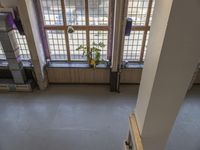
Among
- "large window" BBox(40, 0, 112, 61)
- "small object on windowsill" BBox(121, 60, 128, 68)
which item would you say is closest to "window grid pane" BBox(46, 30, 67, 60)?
"large window" BBox(40, 0, 112, 61)

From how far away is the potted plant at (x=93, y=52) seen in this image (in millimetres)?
5071

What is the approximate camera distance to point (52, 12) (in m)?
4.74

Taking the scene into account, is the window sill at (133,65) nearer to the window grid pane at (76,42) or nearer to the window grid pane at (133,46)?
the window grid pane at (133,46)

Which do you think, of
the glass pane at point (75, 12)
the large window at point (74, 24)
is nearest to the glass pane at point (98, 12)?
the large window at point (74, 24)

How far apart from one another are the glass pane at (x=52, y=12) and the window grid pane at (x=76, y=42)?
53cm

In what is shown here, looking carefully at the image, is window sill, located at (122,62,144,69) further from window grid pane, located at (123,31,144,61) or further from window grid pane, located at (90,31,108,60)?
window grid pane, located at (90,31,108,60)

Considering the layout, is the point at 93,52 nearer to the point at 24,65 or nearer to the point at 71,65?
the point at 71,65

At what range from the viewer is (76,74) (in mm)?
5449

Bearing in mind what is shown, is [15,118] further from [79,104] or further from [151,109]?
[151,109]

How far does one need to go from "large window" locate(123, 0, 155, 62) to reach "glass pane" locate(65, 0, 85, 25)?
1280 millimetres

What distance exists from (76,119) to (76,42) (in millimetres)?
2288

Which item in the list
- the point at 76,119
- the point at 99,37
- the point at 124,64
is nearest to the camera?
the point at 76,119

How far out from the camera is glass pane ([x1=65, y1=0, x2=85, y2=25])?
4.59 m

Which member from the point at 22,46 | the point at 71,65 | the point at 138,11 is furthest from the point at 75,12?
the point at 22,46
